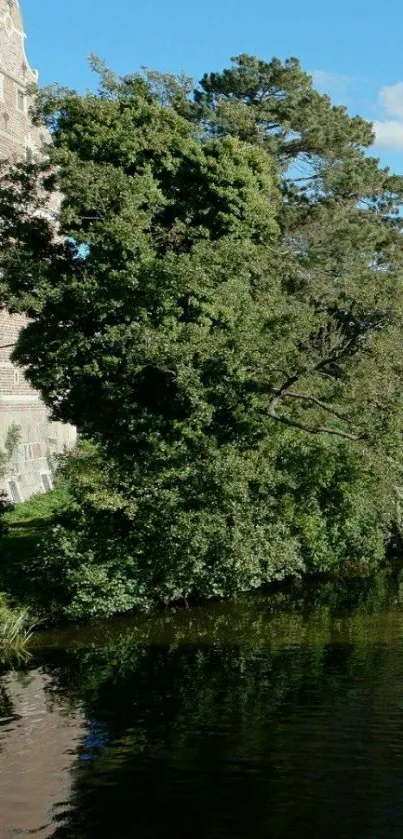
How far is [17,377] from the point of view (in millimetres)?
28672

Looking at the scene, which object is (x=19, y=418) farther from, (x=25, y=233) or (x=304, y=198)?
(x=304, y=198)

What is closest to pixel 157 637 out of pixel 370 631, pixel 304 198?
pixel 370 631

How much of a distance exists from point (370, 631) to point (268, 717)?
17.5ft

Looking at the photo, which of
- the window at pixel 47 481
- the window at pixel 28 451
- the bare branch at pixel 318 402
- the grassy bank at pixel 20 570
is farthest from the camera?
the window at pixel 47 481

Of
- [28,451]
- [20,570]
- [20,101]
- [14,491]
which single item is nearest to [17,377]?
[28,451]

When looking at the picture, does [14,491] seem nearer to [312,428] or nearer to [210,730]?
[312,428]

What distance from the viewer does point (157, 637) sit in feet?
58.7

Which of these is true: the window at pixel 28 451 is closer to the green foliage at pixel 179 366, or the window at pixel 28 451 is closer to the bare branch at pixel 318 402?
the green foliage at pixel 179 366

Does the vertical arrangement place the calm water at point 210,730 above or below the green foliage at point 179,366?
below

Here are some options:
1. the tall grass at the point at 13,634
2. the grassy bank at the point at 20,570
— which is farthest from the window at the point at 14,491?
the tall grass at the point at 13,634

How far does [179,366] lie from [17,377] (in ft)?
36.5

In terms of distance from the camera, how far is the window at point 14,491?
1096 inches

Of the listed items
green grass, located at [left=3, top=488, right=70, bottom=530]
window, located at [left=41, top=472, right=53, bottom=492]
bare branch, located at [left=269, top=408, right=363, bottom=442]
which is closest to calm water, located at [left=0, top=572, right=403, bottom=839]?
bare branch, located at [left=269, top=408, right=363, bottom=442]

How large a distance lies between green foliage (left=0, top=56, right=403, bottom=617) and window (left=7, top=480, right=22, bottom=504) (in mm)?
7396
